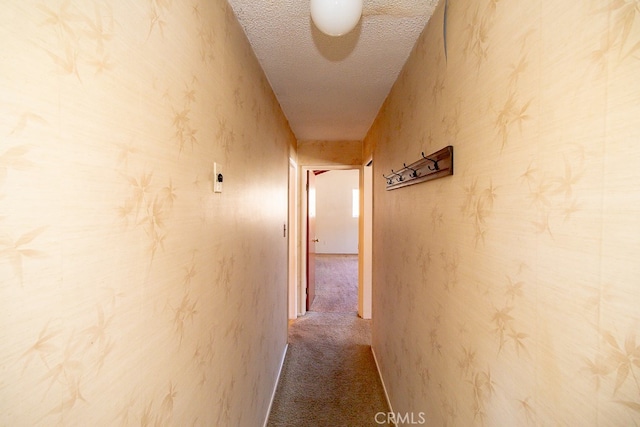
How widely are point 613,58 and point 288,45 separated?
1404 mm

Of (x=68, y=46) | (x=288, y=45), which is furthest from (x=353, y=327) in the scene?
(x=68, y=46)

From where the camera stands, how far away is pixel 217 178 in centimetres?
105

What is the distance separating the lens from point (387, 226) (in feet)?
7.18

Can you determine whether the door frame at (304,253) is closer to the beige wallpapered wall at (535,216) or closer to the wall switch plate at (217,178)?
the beige wallpapered wall at (535,216)

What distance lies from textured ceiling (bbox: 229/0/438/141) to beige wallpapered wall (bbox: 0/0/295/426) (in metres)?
0.26

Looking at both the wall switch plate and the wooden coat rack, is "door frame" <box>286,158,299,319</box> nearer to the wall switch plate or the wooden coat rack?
the wooden coat rack

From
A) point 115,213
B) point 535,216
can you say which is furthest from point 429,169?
point 115,213

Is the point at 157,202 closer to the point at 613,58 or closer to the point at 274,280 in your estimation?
the point at 613,58

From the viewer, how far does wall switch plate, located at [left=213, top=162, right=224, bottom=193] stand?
1.03 meters

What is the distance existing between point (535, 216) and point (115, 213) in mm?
895

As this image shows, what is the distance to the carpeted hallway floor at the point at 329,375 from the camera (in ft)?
6.54

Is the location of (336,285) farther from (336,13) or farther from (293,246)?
(336,13)

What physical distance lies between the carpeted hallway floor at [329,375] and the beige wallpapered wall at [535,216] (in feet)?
3.38

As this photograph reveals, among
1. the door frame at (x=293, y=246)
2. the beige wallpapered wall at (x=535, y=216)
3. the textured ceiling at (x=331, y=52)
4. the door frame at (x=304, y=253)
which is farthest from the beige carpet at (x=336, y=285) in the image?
the beige wallpapered wall at (x=535, y=216)
